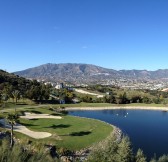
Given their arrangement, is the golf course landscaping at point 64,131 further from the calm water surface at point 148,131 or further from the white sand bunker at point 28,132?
the calm water surface at point 148,131

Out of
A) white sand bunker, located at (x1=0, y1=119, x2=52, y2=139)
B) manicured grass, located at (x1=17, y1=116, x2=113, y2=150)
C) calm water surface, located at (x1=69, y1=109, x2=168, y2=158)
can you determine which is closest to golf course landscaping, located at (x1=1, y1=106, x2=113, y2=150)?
manicured grass, located at (x1=17, y1=116, x2=113, y2=150)

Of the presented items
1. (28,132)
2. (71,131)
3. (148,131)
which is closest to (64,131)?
(71,131)

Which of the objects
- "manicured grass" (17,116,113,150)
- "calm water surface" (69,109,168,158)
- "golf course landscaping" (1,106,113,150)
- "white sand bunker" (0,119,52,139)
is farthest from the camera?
"white sand bunker" (0,119,52,139)

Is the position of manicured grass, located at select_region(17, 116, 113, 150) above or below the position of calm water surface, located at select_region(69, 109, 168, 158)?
above

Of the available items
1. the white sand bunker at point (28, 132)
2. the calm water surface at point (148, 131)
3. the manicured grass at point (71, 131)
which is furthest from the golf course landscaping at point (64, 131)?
the calm water surface at point (148, 131)

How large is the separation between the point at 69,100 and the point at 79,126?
6180cm

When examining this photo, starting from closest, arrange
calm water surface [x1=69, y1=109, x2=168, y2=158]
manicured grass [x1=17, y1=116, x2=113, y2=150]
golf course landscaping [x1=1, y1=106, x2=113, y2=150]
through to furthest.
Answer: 1. golf course landscaping [x1=1, y1=106, x2=113, y2=150]
2. manicured grass [x1=17, y1=116, x2=113, y2=150]
3. calm water surface [x1=69, y1=109, x2=168, y2=158]

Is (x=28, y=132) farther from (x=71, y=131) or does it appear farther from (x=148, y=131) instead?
(x=148, y=131)

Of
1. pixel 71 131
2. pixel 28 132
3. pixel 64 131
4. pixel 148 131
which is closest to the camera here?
pixel 28 132

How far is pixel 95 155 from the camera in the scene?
91.1ft

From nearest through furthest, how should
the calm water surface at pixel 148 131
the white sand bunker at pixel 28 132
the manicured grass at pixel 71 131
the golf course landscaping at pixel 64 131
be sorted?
the golf course landscaping at pixel 64 131 < the manicured grass at pixel 71 131 < the calm water surface at pixel 148 131 < the white sand bunker at pixel 28 132

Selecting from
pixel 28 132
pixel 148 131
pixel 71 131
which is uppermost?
pixel 28 132

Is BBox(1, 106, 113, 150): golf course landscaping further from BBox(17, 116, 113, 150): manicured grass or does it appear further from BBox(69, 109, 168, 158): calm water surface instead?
BBox(69, 109, 168, 158): calm water surface

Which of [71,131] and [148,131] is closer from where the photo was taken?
[71,131]
